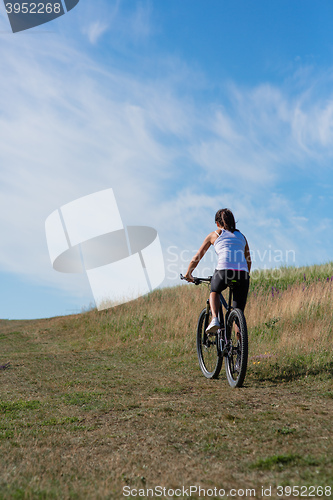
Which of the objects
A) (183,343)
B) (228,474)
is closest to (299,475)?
(228,474)

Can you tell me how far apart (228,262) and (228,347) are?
1222 millimetres

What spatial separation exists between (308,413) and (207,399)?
128 centimetres

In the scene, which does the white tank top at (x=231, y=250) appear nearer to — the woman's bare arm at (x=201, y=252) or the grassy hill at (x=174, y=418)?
the woman's bare arm at (x=201, y=252)

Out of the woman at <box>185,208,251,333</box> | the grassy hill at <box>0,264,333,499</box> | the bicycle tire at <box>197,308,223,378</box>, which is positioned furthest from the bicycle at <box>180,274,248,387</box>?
Result: the grassy hill at <box>0,264,333,499</box>

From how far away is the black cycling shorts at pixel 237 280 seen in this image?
5992mm

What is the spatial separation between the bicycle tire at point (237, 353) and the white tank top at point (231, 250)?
653 millimetres

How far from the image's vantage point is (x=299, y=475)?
9.45ft

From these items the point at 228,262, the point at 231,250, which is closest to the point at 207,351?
the point at 228,262

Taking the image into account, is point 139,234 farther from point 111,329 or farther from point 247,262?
point 247,262

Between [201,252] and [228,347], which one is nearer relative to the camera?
[228,347]

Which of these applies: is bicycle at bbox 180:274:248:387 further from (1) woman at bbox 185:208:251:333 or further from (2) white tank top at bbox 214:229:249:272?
(2) white tank top at bbox 214:229:249:272

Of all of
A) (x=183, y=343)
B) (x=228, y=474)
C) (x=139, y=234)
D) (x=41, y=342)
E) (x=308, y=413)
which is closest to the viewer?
(x=228, y=474)

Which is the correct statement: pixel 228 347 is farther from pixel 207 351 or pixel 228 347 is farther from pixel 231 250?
pixel 231 250

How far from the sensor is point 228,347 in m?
5.96
